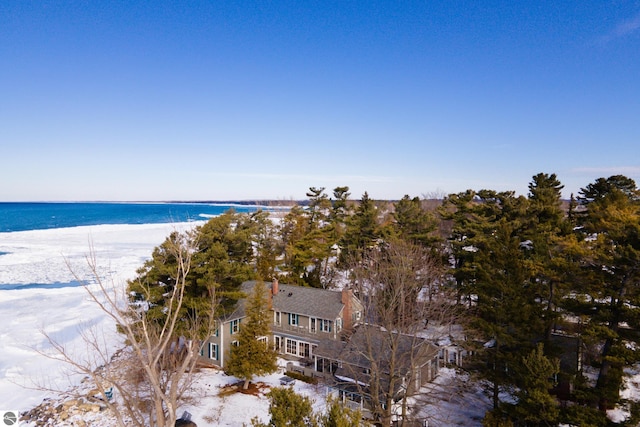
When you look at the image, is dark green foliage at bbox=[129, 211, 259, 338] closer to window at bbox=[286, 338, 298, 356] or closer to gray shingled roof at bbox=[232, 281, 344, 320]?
gray shingled roof at bbox=[232, 281, 344, 320]

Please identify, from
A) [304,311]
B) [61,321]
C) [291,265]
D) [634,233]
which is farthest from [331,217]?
[634,233]

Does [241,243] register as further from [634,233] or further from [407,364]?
[634,233]

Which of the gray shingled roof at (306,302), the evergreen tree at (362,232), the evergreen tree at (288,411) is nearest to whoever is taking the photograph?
the evergreen tree at (288,411)

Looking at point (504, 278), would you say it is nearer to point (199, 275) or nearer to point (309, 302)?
point (309, 302)

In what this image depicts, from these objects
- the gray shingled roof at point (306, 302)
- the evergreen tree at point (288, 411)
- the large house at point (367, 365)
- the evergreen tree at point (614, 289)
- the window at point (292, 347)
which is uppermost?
the evergreen tree at point (614, 289)

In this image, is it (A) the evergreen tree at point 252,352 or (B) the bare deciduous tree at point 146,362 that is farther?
(A) the evergreen tree at point 252,352

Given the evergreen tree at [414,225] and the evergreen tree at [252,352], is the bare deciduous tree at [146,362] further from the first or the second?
the evergreen tree at [414,225]

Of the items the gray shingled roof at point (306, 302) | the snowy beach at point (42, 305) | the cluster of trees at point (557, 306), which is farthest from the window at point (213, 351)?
the cluster of trees at point (557, 306)
